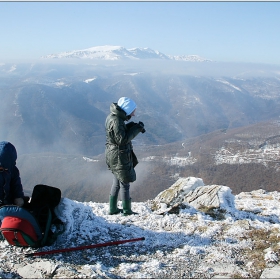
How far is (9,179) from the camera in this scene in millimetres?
6691

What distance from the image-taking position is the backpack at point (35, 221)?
6.23 metres

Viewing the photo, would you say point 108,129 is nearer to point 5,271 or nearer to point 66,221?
point 66,221

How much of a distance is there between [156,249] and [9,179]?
4.60 m

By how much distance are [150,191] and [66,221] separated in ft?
481

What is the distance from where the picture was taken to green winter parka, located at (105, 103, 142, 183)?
8531mm

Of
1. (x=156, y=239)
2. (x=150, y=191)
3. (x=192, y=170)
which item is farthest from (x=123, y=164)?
(x=192, y=170)

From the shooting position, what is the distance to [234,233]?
8562 millimetres

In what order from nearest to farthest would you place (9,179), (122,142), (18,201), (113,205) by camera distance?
(9,179) < (18,201) < (122,142) < (113,205)

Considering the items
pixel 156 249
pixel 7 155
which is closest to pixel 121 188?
pixel 156 249

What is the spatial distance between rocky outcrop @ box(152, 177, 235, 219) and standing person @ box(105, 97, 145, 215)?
218cm

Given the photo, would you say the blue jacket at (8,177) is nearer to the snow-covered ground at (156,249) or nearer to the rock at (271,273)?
the snow-covered ground at (156,249)

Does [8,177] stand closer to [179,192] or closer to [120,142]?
[120,142]

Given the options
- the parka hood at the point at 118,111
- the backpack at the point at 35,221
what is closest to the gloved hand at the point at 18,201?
the backpack at the point at 35,221

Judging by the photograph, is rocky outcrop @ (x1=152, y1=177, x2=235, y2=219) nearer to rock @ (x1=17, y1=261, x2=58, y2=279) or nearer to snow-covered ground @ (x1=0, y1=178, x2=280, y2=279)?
snow-covered ground @ (x1=0, y1=178, x2=280, y2=279)
